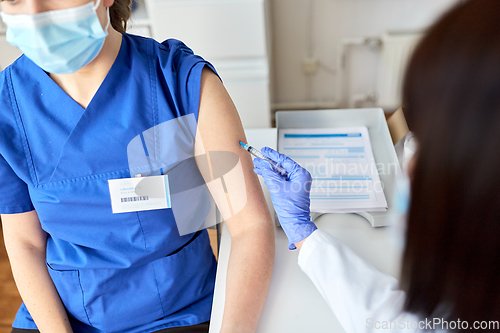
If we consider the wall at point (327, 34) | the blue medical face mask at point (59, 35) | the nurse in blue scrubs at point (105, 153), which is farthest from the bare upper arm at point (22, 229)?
the wall at point (327, 34)

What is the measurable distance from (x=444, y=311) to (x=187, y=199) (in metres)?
0.57

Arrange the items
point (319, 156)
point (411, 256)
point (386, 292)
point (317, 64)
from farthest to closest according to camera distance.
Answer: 1. point (317, 64)
2. point (319, 156)
3. point (386, 292)
4. point (411, 256)

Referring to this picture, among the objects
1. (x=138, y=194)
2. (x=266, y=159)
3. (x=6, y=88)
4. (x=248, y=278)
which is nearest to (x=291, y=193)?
(x=266, y=159)

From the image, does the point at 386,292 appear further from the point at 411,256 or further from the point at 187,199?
the point at 187,199

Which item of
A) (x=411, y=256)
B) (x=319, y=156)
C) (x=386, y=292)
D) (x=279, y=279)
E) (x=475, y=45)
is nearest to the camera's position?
(x=475, y=45)

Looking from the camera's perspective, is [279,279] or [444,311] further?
[279,279]

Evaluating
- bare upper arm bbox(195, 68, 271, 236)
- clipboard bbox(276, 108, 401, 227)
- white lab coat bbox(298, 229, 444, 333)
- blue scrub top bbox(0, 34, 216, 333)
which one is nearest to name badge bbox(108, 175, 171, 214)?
blue scrub top bbox(0, 34, 216, 333)

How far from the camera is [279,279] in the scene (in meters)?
0.86

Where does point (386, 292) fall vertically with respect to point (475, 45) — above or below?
below

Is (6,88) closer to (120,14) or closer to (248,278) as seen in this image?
(120,14)

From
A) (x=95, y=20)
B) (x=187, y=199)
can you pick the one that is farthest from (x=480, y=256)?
(x=95, y=20)

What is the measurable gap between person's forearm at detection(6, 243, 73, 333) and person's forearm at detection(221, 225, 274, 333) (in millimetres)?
472

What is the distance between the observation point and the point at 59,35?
0.76 meters

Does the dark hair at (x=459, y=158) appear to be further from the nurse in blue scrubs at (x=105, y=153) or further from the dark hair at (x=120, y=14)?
the dark hair at (x=120, y=14)
